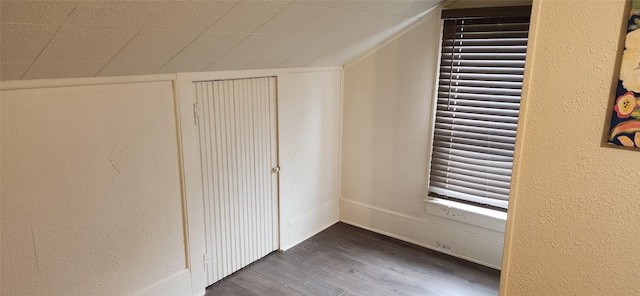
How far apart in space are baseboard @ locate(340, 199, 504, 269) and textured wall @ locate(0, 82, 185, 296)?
5.77 feet

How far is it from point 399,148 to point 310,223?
97 centimetres

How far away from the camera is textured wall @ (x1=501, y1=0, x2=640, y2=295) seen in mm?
1253

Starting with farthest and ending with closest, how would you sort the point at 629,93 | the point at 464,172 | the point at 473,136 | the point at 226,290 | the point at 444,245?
the point at 444,245
the point at 464,172
the point at 473,136
the point at 226,290
the point at 629,93

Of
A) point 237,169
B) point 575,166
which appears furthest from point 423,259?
point 575,166

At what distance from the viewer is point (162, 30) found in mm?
1896

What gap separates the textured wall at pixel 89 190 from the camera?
74.7 inches

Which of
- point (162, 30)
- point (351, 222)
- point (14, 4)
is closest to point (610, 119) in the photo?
point (162, 30)

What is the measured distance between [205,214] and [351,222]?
160cm

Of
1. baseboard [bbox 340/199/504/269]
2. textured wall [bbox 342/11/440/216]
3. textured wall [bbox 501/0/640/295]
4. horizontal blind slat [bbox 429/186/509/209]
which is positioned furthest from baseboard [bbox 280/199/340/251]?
textured wall [bbox 501/0/640/295]

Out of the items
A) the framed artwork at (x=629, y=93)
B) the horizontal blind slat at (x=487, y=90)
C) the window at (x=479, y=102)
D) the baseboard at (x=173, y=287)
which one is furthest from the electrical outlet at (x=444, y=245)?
the framed artwork at (x=629, y=93)

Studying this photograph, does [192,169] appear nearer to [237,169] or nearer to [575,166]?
[237,169]

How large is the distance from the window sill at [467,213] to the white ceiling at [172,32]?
144cm

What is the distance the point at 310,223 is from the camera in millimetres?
3713

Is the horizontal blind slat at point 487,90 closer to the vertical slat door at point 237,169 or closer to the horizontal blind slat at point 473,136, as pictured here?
the horizontal blind slat at point 473,136
